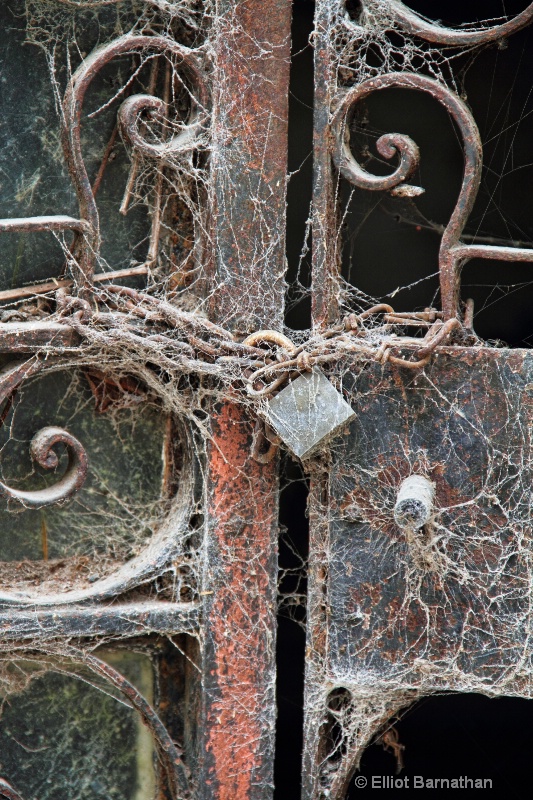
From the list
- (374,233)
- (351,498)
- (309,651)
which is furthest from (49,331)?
(374,233)

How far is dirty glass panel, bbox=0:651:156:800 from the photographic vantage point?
1.57m

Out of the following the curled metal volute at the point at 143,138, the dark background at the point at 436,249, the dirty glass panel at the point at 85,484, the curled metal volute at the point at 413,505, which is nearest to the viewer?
the curled metal volute at the point at 413,505

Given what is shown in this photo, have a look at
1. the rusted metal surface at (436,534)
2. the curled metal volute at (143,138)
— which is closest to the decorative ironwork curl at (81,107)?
the curled metal volute at (143,138)

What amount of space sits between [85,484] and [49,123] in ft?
2.04

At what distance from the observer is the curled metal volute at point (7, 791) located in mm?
1531

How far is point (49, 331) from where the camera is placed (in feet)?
4.64

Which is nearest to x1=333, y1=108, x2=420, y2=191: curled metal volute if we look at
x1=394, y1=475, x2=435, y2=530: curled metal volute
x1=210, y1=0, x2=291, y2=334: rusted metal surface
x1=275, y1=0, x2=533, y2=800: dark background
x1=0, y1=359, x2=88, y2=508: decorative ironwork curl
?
x1=210, y1=0, x2=291, y2=334: rusted metal surface

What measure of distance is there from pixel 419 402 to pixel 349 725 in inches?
22.1

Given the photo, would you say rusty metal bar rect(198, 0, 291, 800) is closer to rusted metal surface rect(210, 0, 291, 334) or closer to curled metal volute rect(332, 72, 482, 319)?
rusted metal surface rect(210, 0, 291, 334)

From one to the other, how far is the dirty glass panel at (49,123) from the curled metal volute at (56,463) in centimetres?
27

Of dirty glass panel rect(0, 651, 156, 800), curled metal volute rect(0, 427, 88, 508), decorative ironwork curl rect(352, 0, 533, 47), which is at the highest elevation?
decorative ironwork curl rect(352, 0, 533, 47)

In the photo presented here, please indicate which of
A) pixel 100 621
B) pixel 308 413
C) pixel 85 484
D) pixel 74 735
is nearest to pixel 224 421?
pixel 308 413

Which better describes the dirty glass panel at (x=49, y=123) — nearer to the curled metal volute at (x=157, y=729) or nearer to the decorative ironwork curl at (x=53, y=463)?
the decorative ironwork curl at (x=53, y=463)

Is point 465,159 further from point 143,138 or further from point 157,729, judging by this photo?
point 157,729
